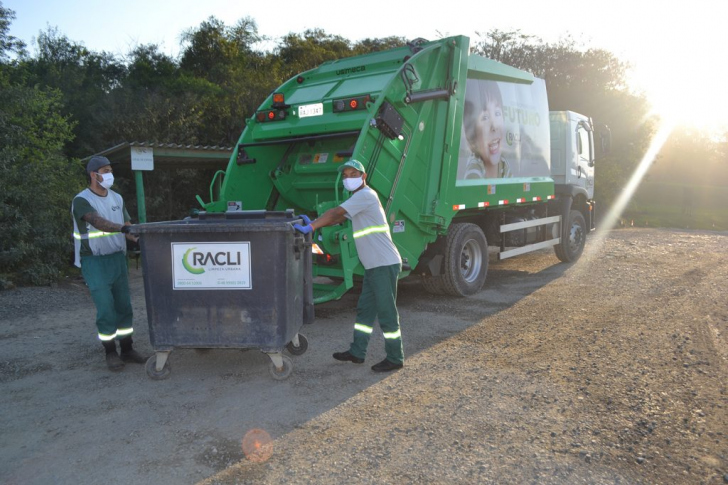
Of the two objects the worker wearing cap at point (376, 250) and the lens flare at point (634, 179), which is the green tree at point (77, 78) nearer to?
the worker wearing cap at point (376, 250)

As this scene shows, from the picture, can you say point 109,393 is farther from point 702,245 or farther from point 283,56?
point 283,56

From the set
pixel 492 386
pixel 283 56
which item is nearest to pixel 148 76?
pixel 283 56

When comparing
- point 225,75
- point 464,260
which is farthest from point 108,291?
point 225,75

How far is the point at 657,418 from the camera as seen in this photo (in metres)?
3.48

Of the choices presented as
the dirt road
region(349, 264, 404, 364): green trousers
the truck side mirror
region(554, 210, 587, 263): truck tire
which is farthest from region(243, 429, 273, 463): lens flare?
the truck side mirror

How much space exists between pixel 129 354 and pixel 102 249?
33.8 inches

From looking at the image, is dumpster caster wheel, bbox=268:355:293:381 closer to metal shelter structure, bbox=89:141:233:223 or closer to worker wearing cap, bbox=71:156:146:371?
worker wearing cap, bbox=71:156:146:371

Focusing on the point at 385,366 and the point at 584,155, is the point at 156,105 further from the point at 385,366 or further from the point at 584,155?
the point at 385,366

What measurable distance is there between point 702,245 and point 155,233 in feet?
39.0

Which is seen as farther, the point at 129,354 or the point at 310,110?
the point at 310,110

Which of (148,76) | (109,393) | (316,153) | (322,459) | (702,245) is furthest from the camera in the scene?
(148,76)

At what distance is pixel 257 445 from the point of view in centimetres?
319

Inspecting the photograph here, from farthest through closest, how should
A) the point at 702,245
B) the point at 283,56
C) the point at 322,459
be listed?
the point at 283,56 < the point at 702,245 < the point at 322,459

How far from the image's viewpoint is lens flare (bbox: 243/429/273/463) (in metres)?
3.05
